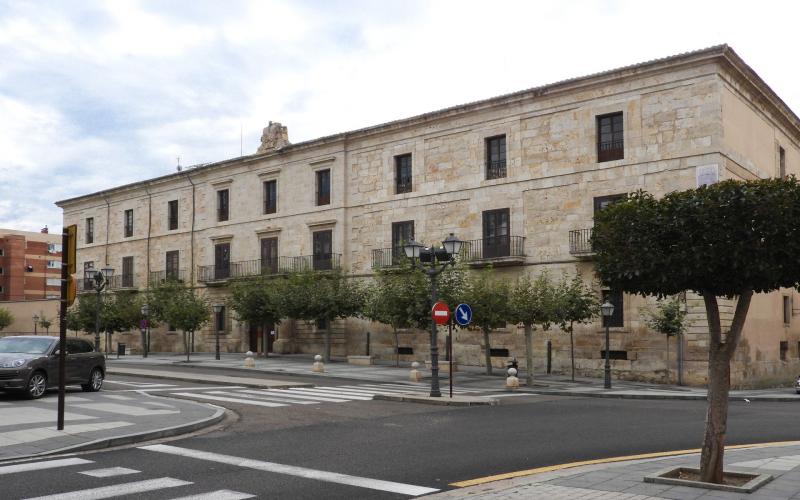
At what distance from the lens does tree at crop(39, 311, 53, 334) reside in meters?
59.4

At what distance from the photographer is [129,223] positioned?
49875mm

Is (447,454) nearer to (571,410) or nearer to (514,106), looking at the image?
(571,410)

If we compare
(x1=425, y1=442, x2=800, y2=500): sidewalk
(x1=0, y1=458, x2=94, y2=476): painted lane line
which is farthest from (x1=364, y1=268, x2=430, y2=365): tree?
(x1=0, y1=458, x2=94, y2=476): painted lane line

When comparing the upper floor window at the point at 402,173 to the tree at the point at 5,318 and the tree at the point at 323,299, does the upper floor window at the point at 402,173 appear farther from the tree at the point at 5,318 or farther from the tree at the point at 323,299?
the tree at the point at 5,318

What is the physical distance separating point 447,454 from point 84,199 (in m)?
49.4

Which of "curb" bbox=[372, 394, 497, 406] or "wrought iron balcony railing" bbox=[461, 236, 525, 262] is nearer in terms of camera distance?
"curb" bbox=[372, 394, 497, 406]

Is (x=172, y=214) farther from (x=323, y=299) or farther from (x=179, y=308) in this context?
(x=323, y=299)

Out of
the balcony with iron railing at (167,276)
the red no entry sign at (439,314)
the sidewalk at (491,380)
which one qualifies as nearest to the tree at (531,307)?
the sidewalk at (491,380)

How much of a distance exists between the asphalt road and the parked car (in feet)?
13.1

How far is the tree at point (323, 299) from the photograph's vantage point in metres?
33.3

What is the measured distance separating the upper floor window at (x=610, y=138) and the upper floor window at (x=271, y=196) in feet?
60.4

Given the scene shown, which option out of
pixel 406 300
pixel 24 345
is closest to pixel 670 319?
pixel 406 300

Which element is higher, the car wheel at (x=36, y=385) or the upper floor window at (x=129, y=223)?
the upper floor window at (x=129, y=223)

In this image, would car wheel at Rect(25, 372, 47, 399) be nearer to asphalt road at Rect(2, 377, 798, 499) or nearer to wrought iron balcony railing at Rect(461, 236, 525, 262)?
asphalt road at Rect(2, 377, 798, 499)
